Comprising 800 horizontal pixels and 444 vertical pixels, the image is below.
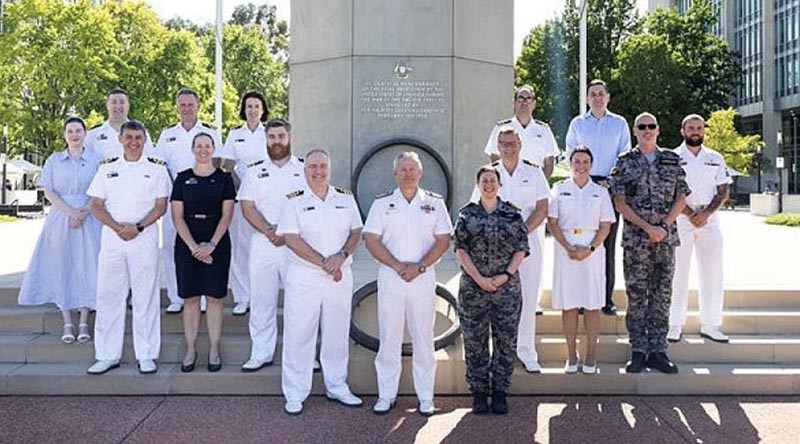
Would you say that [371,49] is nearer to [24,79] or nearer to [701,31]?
[24,79]

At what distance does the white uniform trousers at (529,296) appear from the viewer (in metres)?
6.35

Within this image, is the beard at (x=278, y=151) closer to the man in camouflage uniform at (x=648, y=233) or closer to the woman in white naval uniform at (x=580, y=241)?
the woman in white naval uniform at (x=580, y=241)

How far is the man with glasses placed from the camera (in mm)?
7184

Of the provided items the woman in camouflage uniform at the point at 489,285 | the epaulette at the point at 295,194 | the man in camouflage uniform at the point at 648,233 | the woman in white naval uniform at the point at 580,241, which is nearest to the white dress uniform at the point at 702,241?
the man in camouflage uniform at the point at 648,233

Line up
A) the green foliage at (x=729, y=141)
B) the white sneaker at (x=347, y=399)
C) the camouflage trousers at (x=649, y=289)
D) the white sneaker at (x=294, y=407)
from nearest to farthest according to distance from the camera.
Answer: the white sneaker at (x=294, y=407)
the white sneaker at (x=347, y=399)
the camouflage trousers at (x=649, y=289)
the green foliage at (x=729, y=141)

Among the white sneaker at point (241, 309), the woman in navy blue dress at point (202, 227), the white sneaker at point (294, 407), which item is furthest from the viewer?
the white sneaker at point (241, 309)

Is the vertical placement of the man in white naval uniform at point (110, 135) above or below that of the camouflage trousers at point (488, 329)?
above

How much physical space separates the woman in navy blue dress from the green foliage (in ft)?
144

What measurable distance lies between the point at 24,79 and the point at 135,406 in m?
33.3

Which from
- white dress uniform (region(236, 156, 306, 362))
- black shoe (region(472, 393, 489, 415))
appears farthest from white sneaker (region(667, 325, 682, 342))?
white dress uniform (region(236, 156, 306, 362))

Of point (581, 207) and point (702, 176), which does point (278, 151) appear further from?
point (702, 176)

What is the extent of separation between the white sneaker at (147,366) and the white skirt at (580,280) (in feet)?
11.1

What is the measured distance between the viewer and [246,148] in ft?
24.2

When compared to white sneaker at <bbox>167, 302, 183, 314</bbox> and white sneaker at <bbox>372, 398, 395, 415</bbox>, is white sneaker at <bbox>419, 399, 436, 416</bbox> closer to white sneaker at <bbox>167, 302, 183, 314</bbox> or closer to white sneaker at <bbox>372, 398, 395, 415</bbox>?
white sneaker at <bbox>372, 398, 395, 415</bbox>
